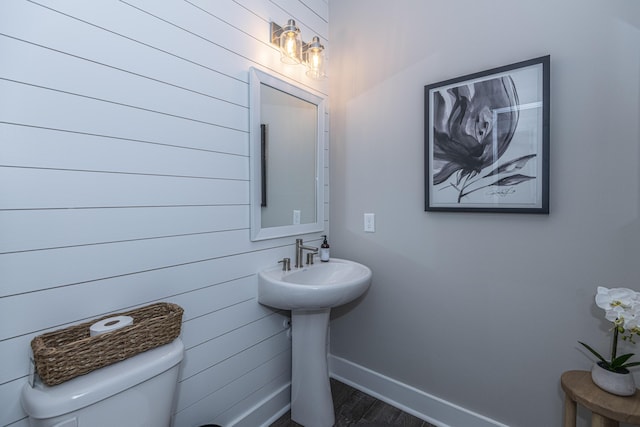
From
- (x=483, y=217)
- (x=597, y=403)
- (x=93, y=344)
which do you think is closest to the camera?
(x=93, y=344)

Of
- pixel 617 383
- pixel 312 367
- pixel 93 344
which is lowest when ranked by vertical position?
pixel 312 367

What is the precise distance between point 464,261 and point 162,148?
5.02 ft

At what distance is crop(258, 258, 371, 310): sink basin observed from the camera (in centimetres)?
138

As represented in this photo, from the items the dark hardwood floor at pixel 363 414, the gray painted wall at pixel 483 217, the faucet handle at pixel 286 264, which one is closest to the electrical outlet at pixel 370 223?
the gray painted wall at pixel 483 217

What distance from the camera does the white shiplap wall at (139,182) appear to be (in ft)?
2.85

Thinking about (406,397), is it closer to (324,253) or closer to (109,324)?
(324,253)

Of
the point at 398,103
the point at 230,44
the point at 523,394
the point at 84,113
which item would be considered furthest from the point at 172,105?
the point at 523,394

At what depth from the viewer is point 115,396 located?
86 centimetres

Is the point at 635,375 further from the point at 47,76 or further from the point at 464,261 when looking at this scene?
the point at 47,76

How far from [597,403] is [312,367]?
1.18m

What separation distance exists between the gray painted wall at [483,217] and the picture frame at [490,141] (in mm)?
56

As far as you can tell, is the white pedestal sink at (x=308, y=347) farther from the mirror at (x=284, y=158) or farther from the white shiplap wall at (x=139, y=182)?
the mirror at (x=284, y=158)

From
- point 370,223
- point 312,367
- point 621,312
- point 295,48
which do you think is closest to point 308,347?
point 312,367

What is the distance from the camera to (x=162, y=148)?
46.6 inches
